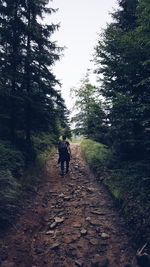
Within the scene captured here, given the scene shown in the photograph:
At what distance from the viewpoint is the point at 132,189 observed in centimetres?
635

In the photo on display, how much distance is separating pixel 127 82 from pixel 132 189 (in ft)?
17.9

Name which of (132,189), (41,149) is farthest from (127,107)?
(41,149)

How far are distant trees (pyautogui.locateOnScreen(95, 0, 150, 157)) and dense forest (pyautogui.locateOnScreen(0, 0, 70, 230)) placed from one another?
383cm

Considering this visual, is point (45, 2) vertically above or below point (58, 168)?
above

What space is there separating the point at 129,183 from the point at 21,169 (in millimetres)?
5286

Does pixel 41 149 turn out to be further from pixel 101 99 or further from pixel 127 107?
pixel 127 107

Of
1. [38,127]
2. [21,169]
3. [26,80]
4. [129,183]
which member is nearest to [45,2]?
[26,80]

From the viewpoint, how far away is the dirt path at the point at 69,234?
13.7 ft

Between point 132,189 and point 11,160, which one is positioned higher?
point 11,160

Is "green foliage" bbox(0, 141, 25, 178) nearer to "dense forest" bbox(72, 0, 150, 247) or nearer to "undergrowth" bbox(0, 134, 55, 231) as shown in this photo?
"undergrowth" bbox(0, 134, 55, 231)

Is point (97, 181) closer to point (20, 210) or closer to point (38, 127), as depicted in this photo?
point (20, 210)

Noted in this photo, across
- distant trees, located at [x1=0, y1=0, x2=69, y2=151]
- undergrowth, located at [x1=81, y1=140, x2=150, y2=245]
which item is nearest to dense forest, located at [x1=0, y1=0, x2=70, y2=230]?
distant trees, located at [x1=0, y1=0, x2=69, y2=151]

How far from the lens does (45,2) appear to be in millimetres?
11250

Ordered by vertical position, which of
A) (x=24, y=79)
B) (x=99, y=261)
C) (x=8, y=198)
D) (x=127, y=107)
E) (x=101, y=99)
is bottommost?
(x=99, y=261)
